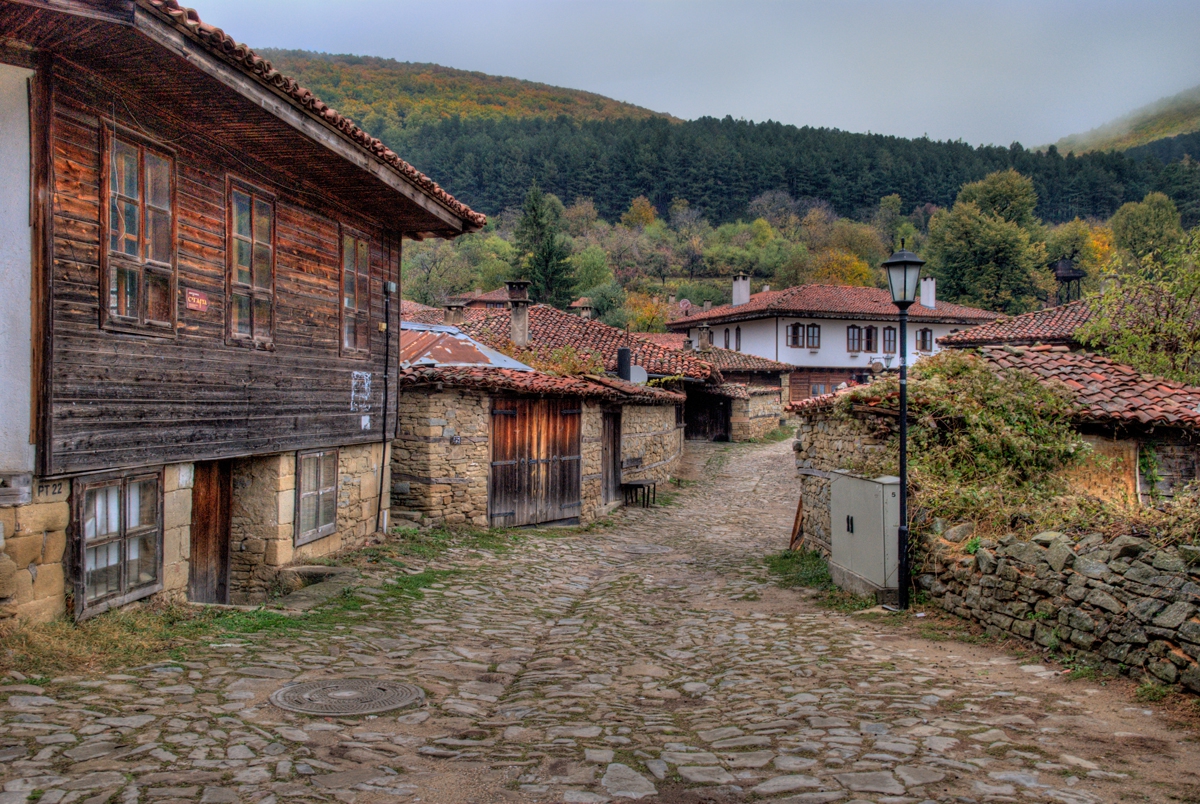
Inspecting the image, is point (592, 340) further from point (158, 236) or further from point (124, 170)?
point (124, 170)

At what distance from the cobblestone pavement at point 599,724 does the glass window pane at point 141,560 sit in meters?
1.24

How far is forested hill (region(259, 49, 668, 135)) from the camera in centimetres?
9881

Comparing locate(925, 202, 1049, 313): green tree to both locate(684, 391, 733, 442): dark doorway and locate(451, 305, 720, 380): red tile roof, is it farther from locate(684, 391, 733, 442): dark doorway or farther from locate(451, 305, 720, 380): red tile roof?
locate(451, 305, 720, 380): red tile roof

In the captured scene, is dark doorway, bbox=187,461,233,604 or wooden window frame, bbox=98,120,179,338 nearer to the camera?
wooden window frame, bbox=98,120,179,338

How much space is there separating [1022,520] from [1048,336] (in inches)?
Answer: 683

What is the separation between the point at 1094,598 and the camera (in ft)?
18.7

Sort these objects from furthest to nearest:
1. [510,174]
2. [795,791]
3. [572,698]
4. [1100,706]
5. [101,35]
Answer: [510,174] → [572,698] → [101,35] → [1100,706] → [795,791]

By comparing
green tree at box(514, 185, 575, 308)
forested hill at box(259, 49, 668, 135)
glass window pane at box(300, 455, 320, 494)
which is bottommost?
glass window pane at box(300, 455, 320, 494)

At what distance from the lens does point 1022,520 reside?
7254mm

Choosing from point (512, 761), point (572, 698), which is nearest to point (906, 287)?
point (572, 698)

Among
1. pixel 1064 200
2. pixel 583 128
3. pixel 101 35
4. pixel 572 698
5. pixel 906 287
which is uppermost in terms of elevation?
pixel 583 128

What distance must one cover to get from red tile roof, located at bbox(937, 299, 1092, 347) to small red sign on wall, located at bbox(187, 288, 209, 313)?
19.1m

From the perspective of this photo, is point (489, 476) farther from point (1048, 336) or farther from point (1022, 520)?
point (1048, 336)

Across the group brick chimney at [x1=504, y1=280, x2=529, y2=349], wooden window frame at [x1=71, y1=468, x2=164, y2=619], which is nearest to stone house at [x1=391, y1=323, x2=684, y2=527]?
brick chimney at [x1=504, y1=280, x2=529, y2=349]
